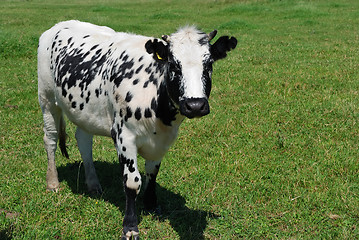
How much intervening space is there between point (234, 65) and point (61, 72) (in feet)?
24.4

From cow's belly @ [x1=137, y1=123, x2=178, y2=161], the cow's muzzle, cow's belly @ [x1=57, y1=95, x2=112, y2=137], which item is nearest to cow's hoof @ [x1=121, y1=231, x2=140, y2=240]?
cow's belly @ [x1=137, y1=123, x2=178, y2=161]

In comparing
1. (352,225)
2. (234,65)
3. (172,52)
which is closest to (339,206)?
(352,225)

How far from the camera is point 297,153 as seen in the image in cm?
652

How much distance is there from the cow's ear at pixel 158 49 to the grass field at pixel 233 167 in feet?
6.49

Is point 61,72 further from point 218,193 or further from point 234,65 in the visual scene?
point 234,65

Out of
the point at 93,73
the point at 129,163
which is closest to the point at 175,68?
the point at 129,163

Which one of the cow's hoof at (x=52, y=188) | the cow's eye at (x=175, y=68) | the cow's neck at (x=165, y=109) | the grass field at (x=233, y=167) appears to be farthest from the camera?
the cow's hoof at (x=52, y=188)

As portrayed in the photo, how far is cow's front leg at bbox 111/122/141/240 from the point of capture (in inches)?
173

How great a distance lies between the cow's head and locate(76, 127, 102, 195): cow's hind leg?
7.30ft

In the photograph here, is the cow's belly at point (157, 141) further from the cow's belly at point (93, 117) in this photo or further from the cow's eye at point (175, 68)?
the cow's eye at point (175, 68)

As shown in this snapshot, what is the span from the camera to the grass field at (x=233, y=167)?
4.77 metres

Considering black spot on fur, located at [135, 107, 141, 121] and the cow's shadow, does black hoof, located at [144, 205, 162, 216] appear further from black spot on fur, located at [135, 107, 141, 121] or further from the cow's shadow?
black spot on fur, located at [135, 107, 141, 121]

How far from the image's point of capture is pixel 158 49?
4.02 m

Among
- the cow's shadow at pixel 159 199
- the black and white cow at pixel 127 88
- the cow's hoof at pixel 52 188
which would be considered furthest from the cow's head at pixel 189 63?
the cow's hoof at pixel 52 188
